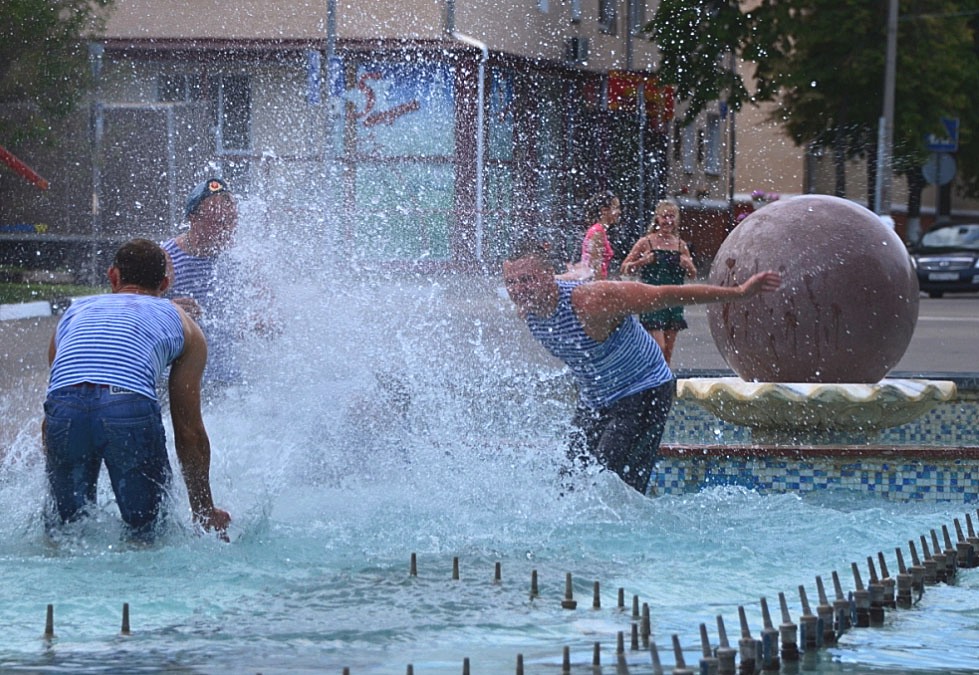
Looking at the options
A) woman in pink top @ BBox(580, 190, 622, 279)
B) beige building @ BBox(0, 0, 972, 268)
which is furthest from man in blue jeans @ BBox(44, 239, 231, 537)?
beige building @ BBox(0, 0, 972, 268)

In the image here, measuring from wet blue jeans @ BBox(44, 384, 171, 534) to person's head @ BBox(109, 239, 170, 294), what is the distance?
1.87 ft

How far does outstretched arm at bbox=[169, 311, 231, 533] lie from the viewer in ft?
23.1

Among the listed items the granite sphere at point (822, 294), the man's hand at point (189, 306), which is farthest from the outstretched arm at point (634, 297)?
the granite sphere at point (822, 294)

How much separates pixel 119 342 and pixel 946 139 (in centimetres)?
3511

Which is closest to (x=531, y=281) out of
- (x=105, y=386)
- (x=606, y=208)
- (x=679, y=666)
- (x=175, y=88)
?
(x=105, y=386)

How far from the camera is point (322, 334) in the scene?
11016 mm

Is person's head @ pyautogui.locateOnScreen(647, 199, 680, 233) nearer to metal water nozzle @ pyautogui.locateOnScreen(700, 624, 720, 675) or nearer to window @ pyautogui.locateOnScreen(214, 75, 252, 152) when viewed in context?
metal water nozzle @ pyautogui.locateOnScreen(700, 624, 720, 675)

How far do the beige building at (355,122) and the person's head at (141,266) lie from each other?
73.4 feet

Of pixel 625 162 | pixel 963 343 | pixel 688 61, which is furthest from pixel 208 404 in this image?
pixel 625 162

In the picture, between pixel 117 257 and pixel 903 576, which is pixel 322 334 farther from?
pixel 903 576

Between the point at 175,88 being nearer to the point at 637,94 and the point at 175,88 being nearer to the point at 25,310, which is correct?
→ the point at 637,94

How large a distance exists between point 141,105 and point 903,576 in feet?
88.8

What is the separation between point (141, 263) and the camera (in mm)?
7309

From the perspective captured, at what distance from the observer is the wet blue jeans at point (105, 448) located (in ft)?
22.5
